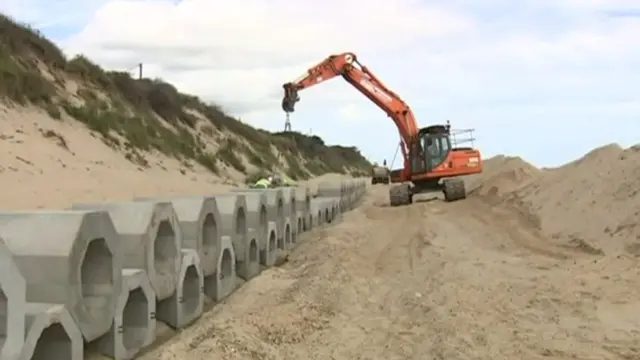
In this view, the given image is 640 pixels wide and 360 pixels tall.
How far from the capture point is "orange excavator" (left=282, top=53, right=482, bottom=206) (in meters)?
24.7

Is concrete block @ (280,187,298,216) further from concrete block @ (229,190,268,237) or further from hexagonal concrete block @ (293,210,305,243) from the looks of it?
concrete block @ (229,190,268,237)

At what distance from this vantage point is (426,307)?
8.12m

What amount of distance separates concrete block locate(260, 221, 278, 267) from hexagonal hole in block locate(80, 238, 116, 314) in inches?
215

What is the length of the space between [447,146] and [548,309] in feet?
56.1

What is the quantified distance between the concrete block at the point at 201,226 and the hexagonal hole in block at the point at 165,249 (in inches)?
15.6

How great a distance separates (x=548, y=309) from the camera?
8094mm

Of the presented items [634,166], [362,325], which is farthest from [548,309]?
[634,166]

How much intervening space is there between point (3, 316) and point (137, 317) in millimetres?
2080

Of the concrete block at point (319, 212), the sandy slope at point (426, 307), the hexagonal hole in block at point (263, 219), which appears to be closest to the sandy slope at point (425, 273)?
the sandy slope at point (426, 307)

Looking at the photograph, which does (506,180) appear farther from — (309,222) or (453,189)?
(309,222)

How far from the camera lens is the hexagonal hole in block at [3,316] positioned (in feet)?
12.9

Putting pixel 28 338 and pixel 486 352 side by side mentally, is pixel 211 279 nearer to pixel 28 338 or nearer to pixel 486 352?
pixel 486 352

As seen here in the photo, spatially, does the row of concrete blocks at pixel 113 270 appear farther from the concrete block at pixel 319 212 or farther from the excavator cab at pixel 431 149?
the excavator cab at pixel 431 149

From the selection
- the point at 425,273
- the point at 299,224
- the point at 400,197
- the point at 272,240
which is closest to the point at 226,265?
the point at 272,240
